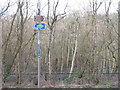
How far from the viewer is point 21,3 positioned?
274 inches

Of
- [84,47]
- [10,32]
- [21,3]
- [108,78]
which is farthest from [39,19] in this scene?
[84,47]

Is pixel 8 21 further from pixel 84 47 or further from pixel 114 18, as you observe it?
pixel 114 18

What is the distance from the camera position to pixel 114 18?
8664 mm

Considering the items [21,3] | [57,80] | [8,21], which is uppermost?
[21,3]

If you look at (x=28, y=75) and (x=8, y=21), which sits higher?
(x=8, y=21)

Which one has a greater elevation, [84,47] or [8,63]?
[84,47]

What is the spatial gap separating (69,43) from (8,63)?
37.7ft

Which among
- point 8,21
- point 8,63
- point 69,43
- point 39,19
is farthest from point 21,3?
point 69,43

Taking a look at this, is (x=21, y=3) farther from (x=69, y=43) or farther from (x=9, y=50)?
(x=69, y=43)

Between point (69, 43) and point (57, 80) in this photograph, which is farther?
point (69, 43)

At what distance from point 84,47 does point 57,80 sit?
464 cm

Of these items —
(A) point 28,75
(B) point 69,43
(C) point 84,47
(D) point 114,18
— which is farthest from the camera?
(B) point 69,43

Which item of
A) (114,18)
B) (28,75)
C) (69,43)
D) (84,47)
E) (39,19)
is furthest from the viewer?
(69,43)

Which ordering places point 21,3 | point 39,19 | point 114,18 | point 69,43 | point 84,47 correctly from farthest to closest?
1. point 69,43
2. point 84,47
3. point 114,18
4. point 21,3
5. point 39,19
